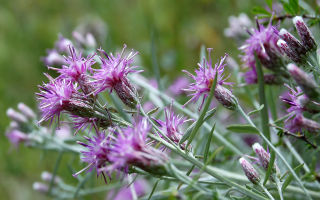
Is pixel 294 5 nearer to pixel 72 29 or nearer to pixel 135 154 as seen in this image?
pixel 135 154

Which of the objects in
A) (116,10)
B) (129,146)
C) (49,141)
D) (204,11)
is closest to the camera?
(129,146)

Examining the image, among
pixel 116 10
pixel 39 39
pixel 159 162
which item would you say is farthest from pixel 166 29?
pixel 159 162

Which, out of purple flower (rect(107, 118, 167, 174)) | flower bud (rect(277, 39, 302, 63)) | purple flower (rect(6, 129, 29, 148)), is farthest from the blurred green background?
purple flower (rect(107, 118, 167, 174))

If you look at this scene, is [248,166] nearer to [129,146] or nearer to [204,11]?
[129,146]

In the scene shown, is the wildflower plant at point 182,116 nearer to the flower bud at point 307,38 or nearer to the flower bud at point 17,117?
the flower bud at point 307,38

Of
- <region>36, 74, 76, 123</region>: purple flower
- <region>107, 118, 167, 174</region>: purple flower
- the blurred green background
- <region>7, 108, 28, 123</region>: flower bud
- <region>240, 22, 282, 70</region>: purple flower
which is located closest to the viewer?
<region>107, 118, 167, 174</region>: purple flower

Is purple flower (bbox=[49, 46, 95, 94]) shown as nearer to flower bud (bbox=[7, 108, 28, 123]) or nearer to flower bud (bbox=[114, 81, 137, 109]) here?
flower bud (bbox=[114, 81, 137, 109])
